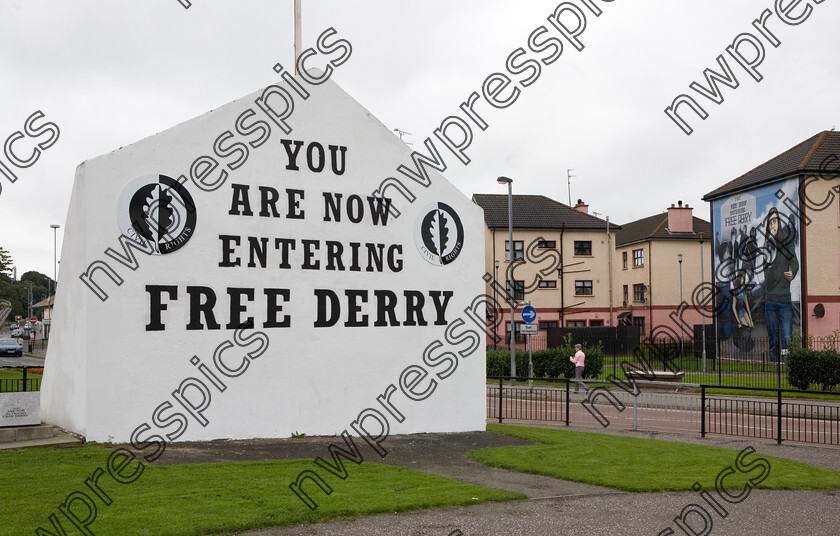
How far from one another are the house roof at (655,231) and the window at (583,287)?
219 inches

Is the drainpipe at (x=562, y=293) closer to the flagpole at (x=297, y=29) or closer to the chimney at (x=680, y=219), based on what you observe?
the chimney at (x=680, y=219)

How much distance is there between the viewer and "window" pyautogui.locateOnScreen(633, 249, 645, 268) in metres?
54.0

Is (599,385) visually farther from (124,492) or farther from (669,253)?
(669,253)

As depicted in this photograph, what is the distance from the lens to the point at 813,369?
26.5 m

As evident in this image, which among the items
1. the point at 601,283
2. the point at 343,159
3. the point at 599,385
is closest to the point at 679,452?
the point at 343,159

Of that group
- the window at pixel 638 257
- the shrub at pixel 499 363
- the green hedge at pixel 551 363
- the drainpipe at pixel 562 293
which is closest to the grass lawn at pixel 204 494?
the green hedge at pixel 551 363

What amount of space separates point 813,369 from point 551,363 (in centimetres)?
1012

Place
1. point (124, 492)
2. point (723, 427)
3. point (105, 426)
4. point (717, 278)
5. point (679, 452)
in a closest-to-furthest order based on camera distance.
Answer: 1. point (124, 492)
2. point (105, 426)
3. point (679, 452)
4. point (723, 427)
5. point (717, 278)

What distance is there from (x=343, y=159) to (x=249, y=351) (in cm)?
415

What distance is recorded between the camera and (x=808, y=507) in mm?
9000

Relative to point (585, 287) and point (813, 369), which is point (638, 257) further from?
point (813, 369)

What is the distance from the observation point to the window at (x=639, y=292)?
5322 centimetres

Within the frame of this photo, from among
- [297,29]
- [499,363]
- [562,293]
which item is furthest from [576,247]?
[297,29]

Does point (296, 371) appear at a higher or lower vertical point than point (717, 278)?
lower
